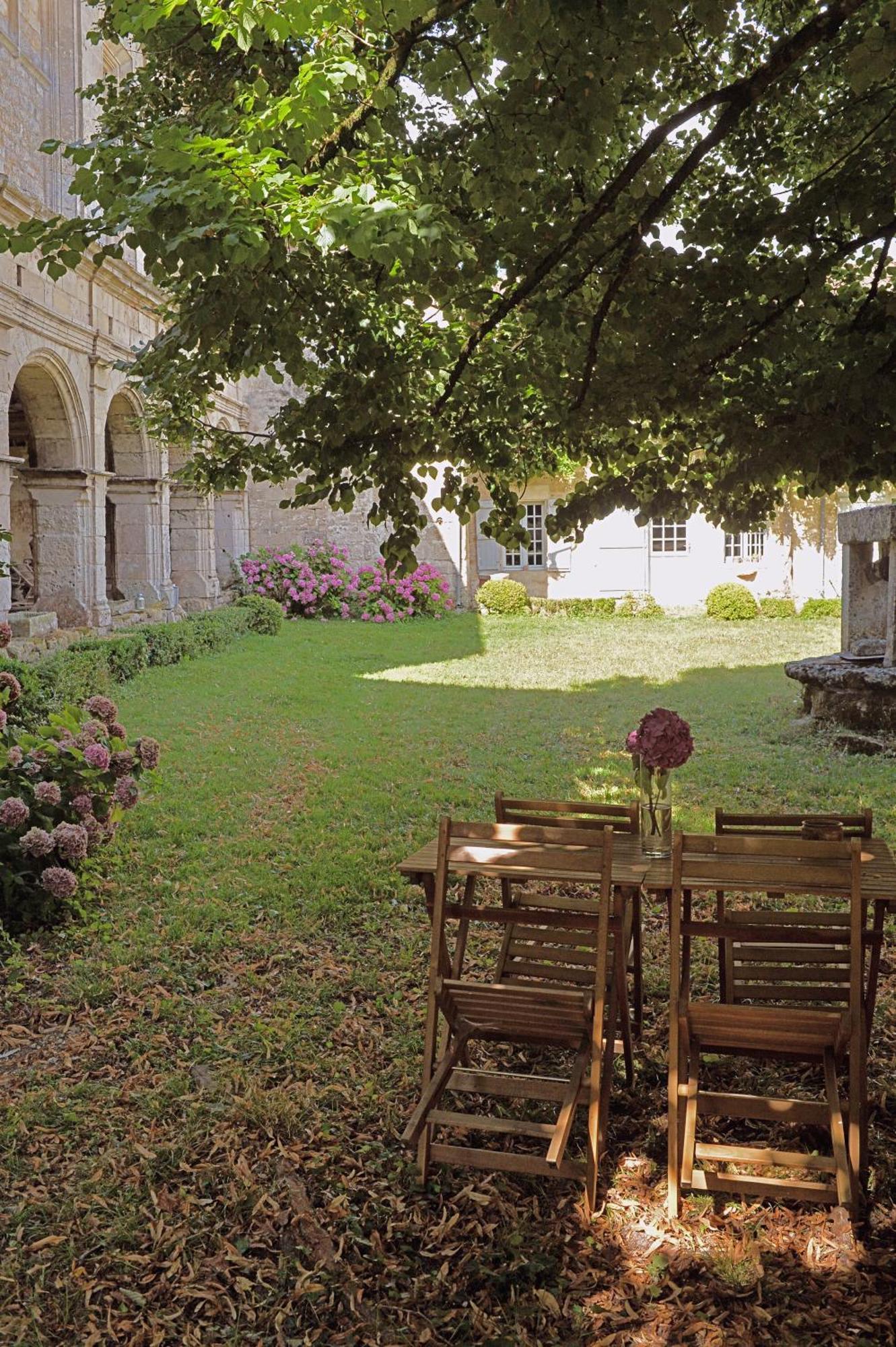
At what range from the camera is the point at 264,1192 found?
2.88m

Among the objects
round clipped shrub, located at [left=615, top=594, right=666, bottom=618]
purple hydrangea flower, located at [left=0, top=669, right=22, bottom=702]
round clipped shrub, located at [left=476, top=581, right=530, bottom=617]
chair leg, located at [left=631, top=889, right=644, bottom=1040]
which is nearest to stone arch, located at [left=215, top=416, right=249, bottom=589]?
round clipped shrub, located at [left=476, top=581, right=530, bottom=617]

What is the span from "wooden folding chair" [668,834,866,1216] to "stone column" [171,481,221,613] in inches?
623

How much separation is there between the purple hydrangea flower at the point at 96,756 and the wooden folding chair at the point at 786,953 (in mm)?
2794

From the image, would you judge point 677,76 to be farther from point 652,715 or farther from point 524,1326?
point 524,1326

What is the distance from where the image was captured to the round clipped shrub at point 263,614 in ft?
59.3

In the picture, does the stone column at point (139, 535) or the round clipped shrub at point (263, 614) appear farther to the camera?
the round clipped shrub at point (263, 614)

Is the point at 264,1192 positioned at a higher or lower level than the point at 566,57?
lower

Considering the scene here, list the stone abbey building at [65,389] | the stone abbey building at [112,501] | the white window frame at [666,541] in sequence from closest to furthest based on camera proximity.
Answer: the stone abbey building at [65,389]
the stone abbey building at [112,501]
the white window frame at [666,541]

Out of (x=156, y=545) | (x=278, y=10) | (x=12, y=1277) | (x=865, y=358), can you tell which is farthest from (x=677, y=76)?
(x=156, y=545)

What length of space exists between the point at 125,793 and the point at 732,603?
17990 millimetres

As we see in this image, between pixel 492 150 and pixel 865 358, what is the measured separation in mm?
1506

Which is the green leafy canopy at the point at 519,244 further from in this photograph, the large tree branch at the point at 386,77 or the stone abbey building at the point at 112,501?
the stone abbey building at the point at 112,501

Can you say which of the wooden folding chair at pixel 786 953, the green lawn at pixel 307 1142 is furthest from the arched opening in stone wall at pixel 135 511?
the wooden folding chair at pixel 786 953

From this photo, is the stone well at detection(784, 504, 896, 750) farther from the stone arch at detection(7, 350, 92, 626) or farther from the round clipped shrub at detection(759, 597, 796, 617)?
the round clipped shrub at detection(759, 597, 796, 617)
